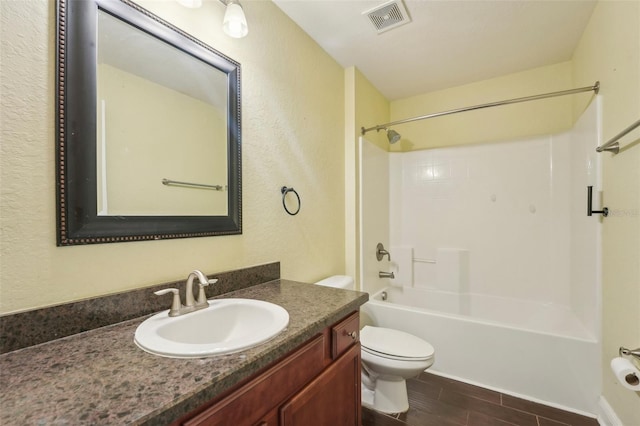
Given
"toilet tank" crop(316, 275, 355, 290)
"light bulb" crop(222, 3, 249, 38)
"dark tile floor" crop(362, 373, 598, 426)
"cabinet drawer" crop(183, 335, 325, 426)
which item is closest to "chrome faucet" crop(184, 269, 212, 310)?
"cabinet drawer" crop(183, 335, 325, 426)

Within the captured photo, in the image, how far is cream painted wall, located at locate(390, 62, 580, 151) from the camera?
7.49 feet

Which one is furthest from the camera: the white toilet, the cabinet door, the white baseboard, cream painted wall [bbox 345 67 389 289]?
cream painted wall [bbox 345 67 389 289]

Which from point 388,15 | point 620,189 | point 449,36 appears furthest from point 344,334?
point 449,36

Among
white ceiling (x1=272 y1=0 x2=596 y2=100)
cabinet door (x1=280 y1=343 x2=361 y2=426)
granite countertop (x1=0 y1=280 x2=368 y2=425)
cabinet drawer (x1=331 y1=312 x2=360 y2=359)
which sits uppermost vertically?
white ceiling (x1=272 y1=0 x2=596 y2=100)

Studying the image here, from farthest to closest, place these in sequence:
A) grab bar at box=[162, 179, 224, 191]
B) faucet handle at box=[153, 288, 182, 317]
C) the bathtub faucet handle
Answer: the bathtub faucet handle, grab bar at box=[162, 179, 224, 191], faucet handle at box=[153, 288, 182, 317]

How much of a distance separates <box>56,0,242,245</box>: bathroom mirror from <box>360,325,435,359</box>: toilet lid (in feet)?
3.50

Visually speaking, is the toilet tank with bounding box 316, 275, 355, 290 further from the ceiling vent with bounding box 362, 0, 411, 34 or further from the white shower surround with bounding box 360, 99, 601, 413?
the ceiling vent with bounding box 362, 0, 411, 34

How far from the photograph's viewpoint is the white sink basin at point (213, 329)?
0.69m

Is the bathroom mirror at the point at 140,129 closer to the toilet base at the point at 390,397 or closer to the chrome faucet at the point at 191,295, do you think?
the chrome faucet at the point at 191,295

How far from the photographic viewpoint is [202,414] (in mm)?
573

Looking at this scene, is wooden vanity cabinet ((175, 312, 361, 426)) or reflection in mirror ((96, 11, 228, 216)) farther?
reflection in mirror ((96, 11, 228, 216))

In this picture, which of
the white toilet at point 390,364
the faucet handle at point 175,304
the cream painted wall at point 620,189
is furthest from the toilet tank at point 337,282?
the cream painted wall at point 620,189

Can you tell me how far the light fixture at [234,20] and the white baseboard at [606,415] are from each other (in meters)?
2.58

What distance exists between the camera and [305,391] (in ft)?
2.81
